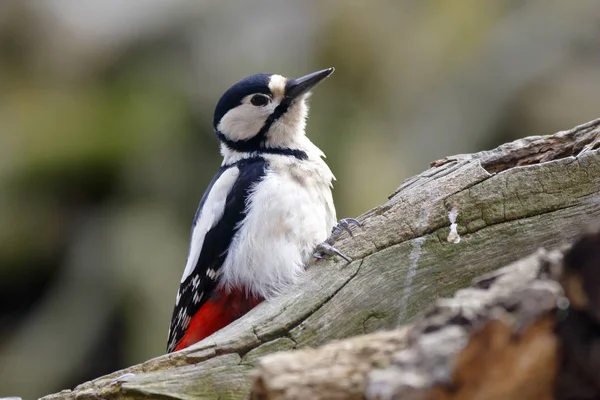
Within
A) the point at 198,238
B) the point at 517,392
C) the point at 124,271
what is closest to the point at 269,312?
the point at 198,238

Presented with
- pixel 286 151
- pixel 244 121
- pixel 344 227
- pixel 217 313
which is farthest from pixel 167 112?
pixel 344 227

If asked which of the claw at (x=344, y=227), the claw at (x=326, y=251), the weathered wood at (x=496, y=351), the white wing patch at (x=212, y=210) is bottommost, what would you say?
the weathered wood at (x=496, y=351)

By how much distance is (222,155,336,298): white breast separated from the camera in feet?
9.01

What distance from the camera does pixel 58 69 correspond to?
268 inches

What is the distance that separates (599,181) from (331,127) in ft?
14.6

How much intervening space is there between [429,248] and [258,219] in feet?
2.65

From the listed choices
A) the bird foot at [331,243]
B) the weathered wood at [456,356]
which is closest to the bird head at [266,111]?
the bird foot at [331,243]

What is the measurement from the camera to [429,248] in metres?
2.31

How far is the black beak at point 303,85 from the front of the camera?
335 centimetres

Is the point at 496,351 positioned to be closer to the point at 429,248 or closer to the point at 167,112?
the point at 429,248

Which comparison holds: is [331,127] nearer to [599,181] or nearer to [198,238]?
[198,238]

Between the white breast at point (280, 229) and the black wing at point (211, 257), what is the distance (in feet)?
0.13

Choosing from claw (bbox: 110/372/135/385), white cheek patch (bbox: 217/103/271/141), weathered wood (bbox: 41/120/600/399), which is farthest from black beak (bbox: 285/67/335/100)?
claw (bbox: 110/372/135/385)

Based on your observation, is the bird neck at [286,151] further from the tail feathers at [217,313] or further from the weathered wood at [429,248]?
the weathered wood at [429,248]
